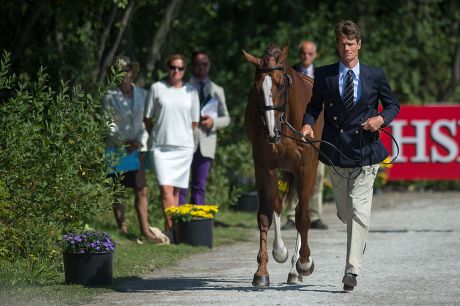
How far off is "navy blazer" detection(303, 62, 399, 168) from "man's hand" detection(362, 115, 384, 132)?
104 millimetres

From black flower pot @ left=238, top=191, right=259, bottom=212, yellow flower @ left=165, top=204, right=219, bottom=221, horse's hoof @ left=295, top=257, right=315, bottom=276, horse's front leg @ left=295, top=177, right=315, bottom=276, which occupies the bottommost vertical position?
black flower pot @ left=238, top=191, right=259, bottom=212

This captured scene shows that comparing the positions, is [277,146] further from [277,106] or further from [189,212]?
[189,212]

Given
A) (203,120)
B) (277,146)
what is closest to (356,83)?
(277,146)

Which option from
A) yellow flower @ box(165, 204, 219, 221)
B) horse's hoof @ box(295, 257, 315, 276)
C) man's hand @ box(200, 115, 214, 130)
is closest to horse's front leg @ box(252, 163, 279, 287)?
horse's hoof @ box(295, 257, 315, 276)

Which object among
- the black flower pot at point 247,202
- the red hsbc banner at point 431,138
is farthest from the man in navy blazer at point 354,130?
the red hsbc banner at point 431,138

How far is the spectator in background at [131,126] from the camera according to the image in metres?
13.5

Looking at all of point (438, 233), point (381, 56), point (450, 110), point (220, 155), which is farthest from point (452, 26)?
point (438, 233)

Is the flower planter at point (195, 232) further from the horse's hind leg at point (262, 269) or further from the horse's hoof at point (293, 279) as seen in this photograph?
the horse's hind leg at point (262, 269)

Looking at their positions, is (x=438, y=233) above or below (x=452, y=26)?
below

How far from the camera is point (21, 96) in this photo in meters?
10.4

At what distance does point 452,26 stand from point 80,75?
36.9 feet

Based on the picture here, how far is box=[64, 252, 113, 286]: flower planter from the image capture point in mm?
10148

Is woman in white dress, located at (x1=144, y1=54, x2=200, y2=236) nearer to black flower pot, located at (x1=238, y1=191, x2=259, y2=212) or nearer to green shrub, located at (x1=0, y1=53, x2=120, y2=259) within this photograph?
green shrub, located at (x1=0, y1=53, x2=120, y2=259)

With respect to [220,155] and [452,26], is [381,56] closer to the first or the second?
[452,26]
